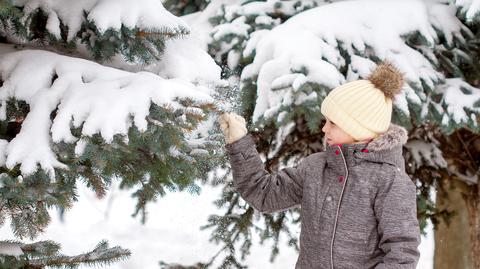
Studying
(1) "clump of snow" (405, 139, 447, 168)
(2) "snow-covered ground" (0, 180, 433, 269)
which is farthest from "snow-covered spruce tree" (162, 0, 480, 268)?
(2) "snow-covered ground" (0, 180, 433, 269)

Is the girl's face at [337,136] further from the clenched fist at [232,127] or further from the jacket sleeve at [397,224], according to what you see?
the clenched fist at [232,127]

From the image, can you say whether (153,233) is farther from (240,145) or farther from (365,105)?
→ (365,105)

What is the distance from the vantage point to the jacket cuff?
8.48 feet

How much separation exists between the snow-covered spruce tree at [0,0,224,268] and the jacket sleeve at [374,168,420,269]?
2.35ft

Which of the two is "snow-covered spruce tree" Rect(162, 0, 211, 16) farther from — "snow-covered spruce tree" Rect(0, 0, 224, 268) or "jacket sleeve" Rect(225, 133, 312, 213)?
"jacket sleeve" Rect(225, 133, 312, 213)

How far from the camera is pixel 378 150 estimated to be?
243 cm

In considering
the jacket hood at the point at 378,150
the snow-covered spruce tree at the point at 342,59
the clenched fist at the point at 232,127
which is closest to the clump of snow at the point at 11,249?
the clenched fist at the point at 232,127

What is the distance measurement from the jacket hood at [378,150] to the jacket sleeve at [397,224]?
0.35ft

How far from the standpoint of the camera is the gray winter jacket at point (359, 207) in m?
2.28

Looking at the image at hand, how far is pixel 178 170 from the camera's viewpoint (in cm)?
221

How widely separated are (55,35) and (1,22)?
28 cm

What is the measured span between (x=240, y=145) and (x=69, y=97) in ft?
2.72

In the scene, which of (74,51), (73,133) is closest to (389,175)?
(73,133)

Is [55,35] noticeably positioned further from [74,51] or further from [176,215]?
[176,215]
